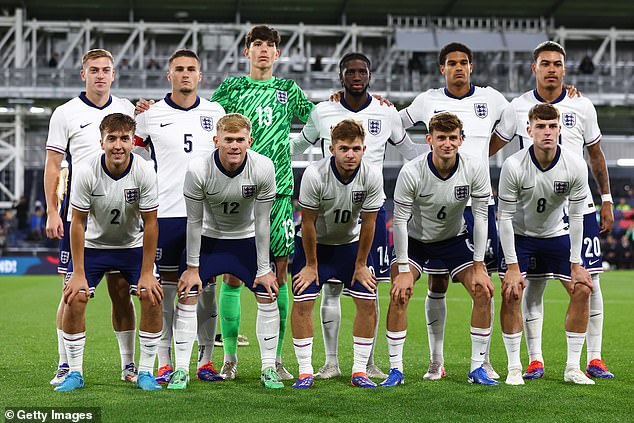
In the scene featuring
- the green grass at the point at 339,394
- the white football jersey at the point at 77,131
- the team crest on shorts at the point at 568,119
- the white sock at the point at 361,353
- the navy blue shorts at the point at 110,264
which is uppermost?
the team crest on shorts at the point at 568,119

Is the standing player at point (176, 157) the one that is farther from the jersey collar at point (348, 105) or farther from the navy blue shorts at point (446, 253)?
the navy blue shorts at point (446, 253)

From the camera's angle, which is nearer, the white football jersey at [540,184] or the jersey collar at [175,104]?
the white football jersey at [540,184]

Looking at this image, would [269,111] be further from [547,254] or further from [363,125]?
[547,254]

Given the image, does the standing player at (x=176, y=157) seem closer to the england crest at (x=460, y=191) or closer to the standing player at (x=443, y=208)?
the standing player at (x=443, y=208)

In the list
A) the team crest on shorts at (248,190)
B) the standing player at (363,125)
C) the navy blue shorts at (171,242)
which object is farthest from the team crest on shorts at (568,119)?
the navy blue shorts at (171,242)

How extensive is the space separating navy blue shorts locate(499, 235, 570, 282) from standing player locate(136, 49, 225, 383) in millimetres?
2201

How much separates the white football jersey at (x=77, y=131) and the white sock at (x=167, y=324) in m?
0.88

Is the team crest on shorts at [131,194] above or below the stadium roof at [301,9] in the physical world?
below

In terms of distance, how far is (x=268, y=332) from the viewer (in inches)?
219

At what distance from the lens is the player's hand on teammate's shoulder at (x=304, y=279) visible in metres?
5.47

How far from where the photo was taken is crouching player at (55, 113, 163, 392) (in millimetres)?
5293

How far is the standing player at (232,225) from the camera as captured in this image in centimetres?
534

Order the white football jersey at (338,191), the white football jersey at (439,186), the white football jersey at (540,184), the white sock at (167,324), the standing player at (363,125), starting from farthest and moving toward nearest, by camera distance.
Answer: the standing player at (363,125) < the white sock at (167,324) < the white football jersey at (540,184) < the white football jersey at (439,186) < the white football jersey at (338,191)

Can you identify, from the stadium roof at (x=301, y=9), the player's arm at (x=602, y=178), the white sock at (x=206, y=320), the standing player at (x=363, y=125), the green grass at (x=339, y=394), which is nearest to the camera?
the green grass at (x=339, y=394)
